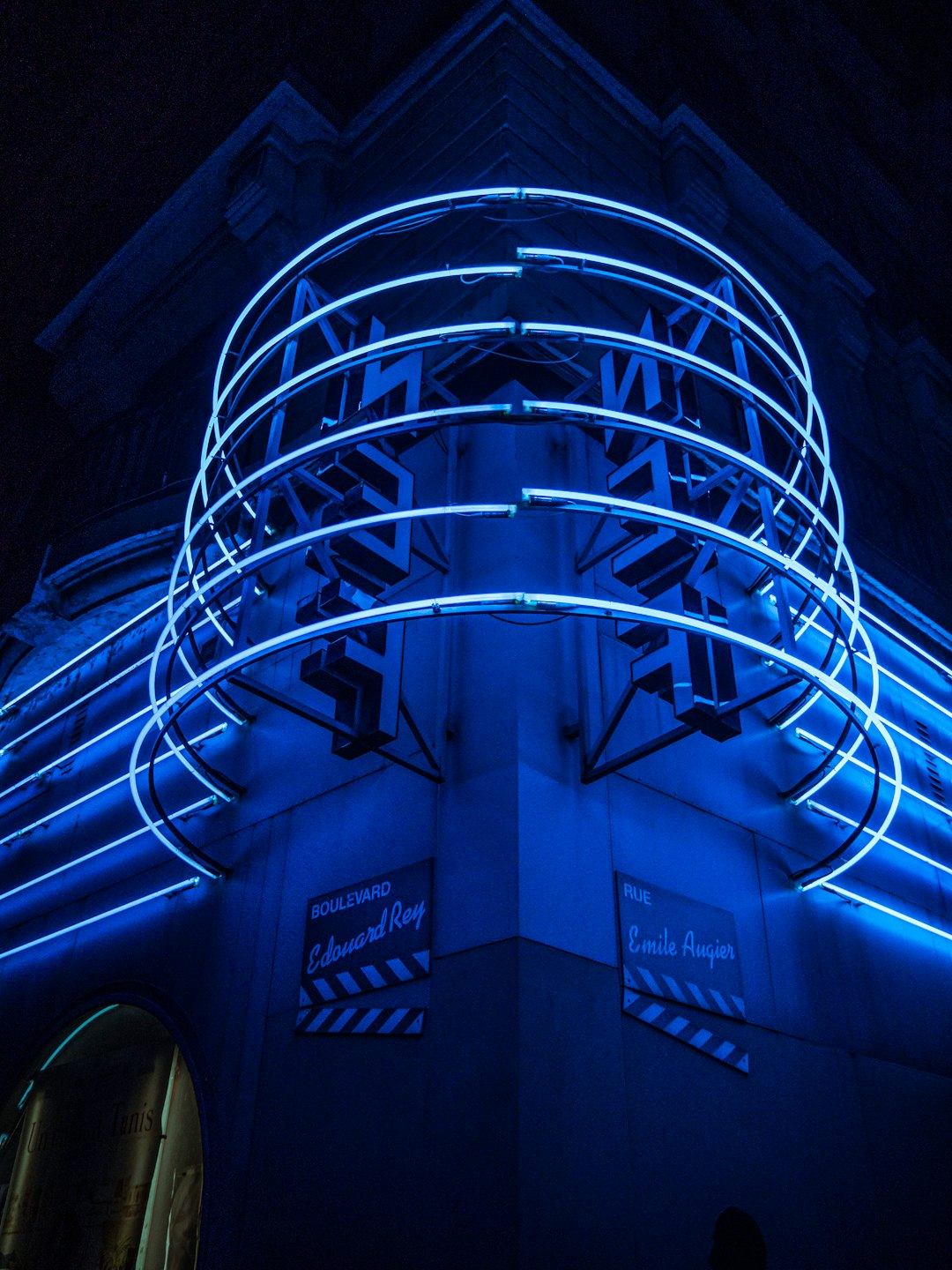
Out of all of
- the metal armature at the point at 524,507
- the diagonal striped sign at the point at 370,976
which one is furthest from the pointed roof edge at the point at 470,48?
the diagonal striped sign at the point at 370,976

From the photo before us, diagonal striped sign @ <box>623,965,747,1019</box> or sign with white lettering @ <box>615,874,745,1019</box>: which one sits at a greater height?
sign with white lettering @ <box>615,874,745,1019</box>

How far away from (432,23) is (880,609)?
28.5ft

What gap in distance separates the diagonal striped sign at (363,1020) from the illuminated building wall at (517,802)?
0.06 feet

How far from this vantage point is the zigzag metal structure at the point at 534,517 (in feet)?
17.3

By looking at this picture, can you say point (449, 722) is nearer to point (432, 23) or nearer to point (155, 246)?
point (432, 23)

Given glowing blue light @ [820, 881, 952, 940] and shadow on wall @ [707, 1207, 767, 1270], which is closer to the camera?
shadow on wall @ [707, 1207, 767, 1270]

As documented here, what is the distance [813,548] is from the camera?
30.8ft

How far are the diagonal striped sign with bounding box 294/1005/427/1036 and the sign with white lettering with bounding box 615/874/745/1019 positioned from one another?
120 cm

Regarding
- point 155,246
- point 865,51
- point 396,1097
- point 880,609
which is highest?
point 865,51

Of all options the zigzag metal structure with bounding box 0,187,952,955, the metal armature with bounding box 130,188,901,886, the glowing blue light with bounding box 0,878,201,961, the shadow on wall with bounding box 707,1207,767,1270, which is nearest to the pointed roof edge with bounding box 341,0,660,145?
the zigzag metal structure with bounding box 0,187,952,955

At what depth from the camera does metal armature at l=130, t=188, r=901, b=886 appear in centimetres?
522

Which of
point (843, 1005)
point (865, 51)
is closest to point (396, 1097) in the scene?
point (843, 1005)

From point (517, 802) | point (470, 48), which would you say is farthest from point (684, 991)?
point (470, 48)

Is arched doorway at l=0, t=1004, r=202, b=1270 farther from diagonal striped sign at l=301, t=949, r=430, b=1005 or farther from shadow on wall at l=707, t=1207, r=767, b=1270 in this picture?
shadow on wall at l=707, t=1207, r=767, b=1270
